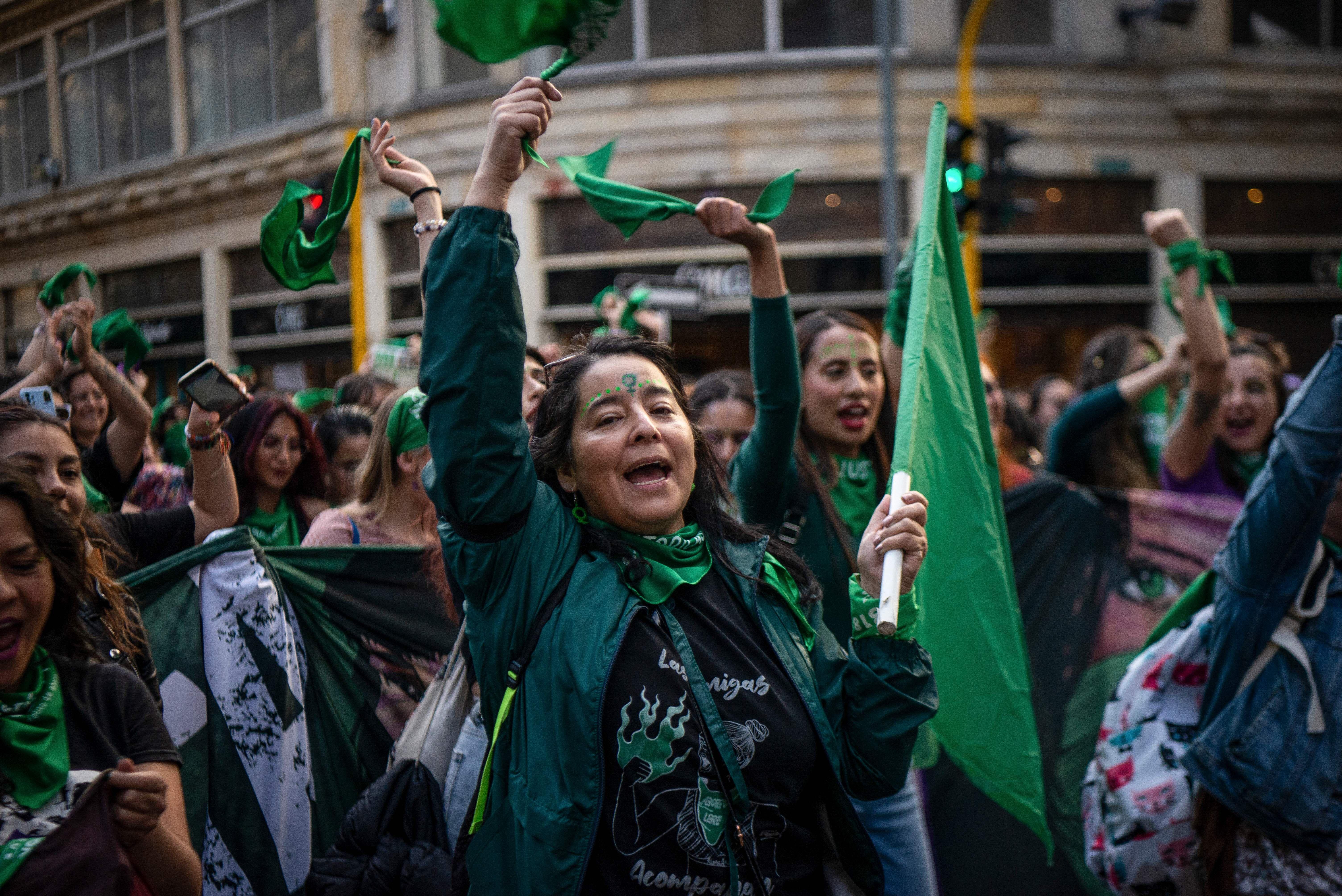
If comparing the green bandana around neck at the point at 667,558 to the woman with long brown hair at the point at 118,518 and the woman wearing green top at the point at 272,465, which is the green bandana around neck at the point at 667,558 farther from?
the woman wearing green top at the point at 272,465

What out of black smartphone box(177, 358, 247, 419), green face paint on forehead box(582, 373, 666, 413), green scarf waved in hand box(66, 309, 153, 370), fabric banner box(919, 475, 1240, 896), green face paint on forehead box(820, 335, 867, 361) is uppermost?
green scarf waved in hand box(66, 309, 153, 370)

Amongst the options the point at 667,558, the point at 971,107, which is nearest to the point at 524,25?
the point at 667,558

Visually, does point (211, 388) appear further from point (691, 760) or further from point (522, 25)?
point (691, 760)

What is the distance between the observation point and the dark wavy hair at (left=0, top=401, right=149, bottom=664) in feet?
7.93

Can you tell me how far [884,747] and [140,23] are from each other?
335cm

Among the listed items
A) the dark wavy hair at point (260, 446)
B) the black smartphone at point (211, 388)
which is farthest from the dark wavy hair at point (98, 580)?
the dark wavy hair at point (260, 446)

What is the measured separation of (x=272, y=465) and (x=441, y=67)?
32.0 feet

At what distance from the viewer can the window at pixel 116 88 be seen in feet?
12.4

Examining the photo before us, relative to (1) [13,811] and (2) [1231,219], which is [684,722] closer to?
(1) [13,811]

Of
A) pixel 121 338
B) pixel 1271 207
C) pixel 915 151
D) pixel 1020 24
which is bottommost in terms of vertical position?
pixel 121 338

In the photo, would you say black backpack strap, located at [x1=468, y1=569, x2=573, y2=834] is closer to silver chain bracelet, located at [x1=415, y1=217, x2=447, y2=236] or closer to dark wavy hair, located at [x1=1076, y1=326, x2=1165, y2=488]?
silver chain bracelet, located at [x1=415, y1=217, x2=447, y2=236]

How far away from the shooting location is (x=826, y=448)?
3.47 metres

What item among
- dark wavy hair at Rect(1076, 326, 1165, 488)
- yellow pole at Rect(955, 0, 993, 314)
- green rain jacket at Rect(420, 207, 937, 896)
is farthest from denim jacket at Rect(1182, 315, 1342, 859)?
yellow pole at Rect(955, 0, 993, 314)

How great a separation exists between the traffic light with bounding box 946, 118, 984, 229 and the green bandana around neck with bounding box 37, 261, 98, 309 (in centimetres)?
697
